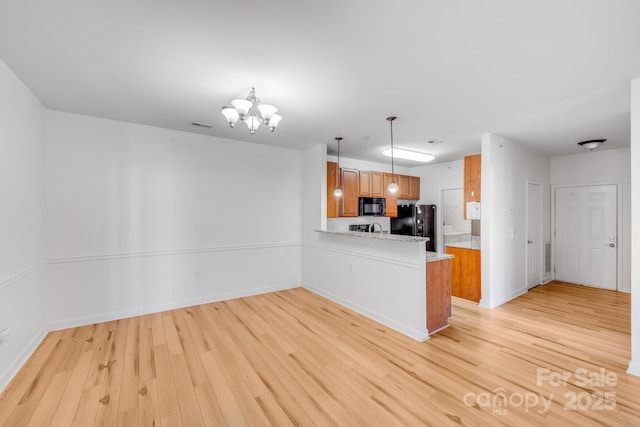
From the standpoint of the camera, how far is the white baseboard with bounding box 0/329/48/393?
2.28m

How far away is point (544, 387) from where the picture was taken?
7.45 feet

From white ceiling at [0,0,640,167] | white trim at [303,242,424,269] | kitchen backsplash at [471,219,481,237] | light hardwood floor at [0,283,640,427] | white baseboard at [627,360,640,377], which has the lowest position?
light hardwood floor at [0,283,640,427]

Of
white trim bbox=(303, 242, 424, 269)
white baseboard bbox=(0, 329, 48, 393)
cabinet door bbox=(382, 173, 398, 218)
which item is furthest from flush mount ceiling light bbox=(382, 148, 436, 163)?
white baseboard bbox=(0, 329, 48, 393)

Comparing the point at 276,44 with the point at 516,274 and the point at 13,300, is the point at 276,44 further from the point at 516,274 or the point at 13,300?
the point at 516,274

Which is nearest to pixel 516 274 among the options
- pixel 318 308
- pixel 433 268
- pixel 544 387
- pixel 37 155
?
pixel 433 268

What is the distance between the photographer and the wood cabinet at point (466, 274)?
432 centimetres

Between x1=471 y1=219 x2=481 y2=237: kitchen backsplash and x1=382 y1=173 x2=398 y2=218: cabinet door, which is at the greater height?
x1=382 y1=173 x2=398 y2=218: cabinet door

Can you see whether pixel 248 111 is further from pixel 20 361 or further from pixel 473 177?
pixel 473 177

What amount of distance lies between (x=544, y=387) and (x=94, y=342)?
448 cm

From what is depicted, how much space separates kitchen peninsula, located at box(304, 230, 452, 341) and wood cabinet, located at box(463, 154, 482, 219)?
1568 mm

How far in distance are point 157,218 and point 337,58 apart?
11.1 ft

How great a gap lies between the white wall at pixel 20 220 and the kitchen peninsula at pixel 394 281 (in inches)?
142

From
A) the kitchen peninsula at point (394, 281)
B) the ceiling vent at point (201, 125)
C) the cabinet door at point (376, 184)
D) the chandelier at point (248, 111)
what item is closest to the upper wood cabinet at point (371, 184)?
the cabinet door at point (376, 184)

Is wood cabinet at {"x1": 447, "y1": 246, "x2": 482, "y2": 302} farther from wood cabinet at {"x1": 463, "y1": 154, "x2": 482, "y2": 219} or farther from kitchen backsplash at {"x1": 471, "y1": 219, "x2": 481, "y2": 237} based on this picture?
kitchen backsplash at {"x1": 471, "y1": 219, "x2": 481, "y2": 237}
